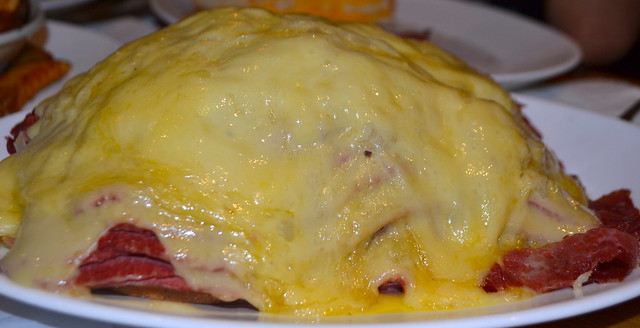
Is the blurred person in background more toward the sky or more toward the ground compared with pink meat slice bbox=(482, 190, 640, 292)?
more toward the ground

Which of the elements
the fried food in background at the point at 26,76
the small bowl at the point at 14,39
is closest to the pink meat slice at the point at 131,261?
the fried food in background at the point at 26,76

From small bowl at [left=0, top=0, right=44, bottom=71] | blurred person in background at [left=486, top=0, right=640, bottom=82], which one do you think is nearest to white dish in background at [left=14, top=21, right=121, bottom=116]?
small bowl at [left=0, top=0, right=44, bottom=71]

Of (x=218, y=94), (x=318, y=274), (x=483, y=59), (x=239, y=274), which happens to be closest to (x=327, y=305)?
(x=318, y=274)

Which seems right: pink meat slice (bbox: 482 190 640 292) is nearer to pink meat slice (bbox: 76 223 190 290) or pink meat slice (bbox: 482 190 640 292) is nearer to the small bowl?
pink meat slice (bbox: 76 223 190 290)

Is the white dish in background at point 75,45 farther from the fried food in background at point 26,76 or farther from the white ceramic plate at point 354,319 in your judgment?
the white ceramic plate at point 354,319

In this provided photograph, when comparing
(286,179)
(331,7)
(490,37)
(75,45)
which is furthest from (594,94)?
(75,45)

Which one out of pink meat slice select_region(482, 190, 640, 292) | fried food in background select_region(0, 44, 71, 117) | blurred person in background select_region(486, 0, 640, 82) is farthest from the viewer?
blurred person in background select_region(486, 0, 640, 82)

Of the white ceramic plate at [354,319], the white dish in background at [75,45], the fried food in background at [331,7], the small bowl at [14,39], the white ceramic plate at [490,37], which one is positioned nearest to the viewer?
the white ceramic plate at [354,319]
